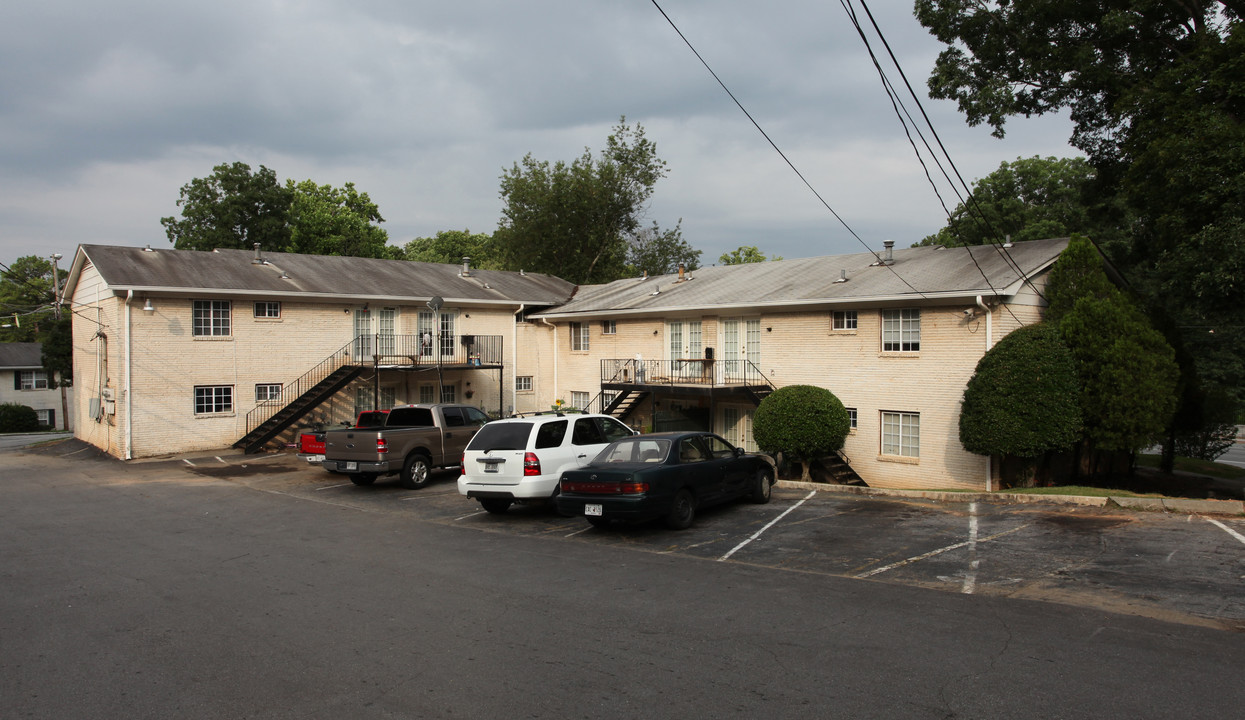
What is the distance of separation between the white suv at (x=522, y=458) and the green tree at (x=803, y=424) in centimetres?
651

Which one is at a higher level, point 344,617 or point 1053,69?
point 1053,69

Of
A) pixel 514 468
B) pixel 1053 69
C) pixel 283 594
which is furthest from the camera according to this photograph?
pixel 1053 69

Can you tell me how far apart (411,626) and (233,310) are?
20.5 meters

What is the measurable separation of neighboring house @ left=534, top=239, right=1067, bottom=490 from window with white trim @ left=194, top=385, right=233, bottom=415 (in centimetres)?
1158

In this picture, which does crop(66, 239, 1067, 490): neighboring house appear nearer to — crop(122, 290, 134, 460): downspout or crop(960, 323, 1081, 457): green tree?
crop(122, 290, 134, 460): downspout

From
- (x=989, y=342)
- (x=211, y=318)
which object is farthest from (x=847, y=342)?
(x=211, y=318)

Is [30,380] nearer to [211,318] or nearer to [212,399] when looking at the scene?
[212,399]

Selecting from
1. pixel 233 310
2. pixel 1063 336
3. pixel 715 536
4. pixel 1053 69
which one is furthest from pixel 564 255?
pixel 715 536

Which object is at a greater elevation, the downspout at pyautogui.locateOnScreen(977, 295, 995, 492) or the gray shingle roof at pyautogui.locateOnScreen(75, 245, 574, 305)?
the gray shingle roof at pyautogui.locateOnScreen(75, 245, 574, 305)

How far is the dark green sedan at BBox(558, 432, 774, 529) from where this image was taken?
11.0m

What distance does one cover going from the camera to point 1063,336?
16281 millimetres

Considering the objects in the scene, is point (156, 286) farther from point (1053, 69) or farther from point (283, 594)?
point (1053, 69)

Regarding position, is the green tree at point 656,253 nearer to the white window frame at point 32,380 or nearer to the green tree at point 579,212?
the green tree at point 579,212

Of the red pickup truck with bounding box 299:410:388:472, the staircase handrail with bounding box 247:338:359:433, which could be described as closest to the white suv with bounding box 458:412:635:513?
the red pickup truck with bounding box 299:410:388:472
